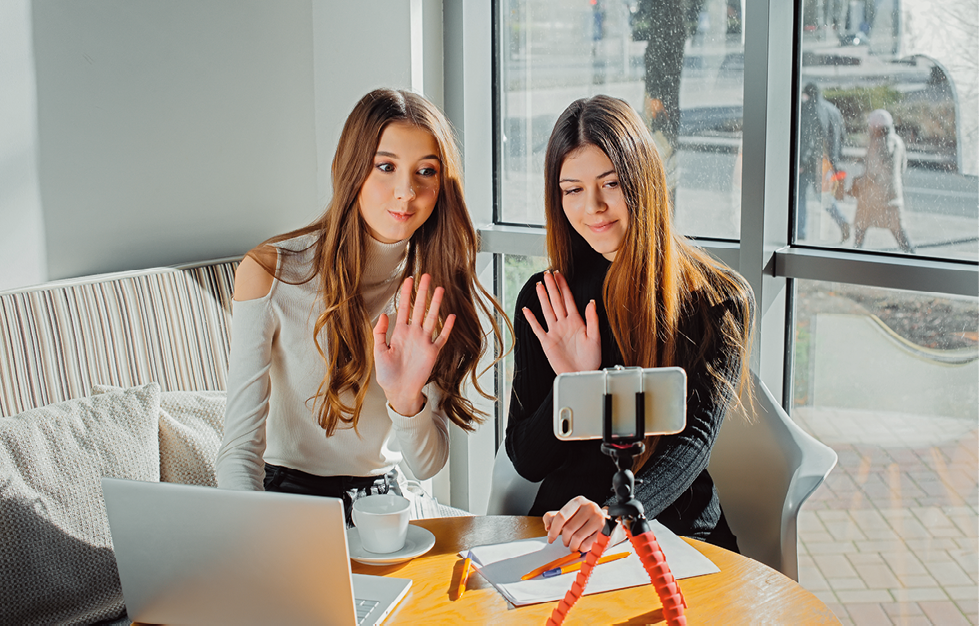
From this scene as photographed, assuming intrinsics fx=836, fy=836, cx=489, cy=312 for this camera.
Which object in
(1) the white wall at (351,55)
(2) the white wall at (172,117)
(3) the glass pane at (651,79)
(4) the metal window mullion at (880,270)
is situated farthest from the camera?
(1) the white wall at (351,55)

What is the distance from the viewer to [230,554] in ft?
3.24

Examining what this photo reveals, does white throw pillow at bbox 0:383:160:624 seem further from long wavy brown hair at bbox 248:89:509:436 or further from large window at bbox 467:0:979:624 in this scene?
large window at bbox 467:0:979:624

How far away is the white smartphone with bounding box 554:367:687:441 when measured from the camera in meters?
0.90

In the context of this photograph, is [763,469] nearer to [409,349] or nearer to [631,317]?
[631,317]

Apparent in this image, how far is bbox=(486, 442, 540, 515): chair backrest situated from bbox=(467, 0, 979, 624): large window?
2.37ft

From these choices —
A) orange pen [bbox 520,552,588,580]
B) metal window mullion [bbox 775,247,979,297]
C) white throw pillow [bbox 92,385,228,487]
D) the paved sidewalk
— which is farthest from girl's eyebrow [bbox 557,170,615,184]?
the paved sidewalk

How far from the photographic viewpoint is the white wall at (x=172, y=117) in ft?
6.43

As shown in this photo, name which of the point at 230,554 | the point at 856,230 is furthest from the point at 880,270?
the point at 230,554

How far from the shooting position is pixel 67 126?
2.02 meters

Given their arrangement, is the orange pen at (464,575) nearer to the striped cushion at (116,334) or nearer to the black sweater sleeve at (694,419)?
the black sweater sleeve at (694,419)

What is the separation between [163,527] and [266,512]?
0.14 metres

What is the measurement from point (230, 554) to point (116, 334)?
1168 mm

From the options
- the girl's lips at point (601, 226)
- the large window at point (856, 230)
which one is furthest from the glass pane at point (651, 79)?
the girl's lips at point (601, 226)

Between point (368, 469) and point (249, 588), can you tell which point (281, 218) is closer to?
point (368, 469)
